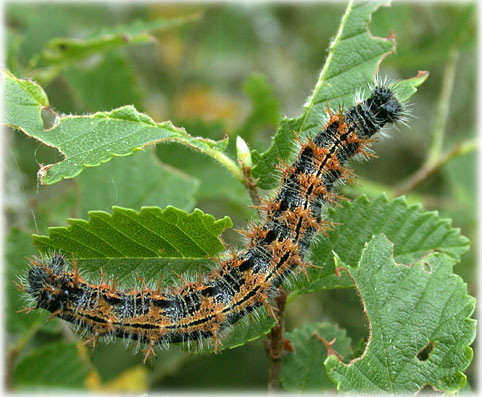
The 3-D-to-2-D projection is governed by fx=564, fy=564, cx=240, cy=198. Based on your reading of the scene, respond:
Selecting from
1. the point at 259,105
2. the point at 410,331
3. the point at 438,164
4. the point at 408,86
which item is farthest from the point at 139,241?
the point at 438,164

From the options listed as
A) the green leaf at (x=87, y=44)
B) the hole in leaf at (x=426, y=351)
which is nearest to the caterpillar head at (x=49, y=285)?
the green leaf at (x=87, y=44)

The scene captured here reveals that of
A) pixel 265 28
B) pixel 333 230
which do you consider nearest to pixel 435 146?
pixel 333 230

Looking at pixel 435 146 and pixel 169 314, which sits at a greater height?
pixel 435 146

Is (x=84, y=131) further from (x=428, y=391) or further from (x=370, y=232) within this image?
(x=428, y=391)

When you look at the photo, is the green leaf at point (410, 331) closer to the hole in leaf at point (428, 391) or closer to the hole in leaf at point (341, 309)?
the hole in leaf at point (428, 391)

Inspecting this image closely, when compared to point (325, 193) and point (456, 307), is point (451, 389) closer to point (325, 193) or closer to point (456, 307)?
point (456, 307)

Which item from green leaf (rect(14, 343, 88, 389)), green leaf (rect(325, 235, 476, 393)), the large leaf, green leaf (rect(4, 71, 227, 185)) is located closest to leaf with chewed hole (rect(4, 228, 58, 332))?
green leaf (rect(14, 343, 88, 389))
